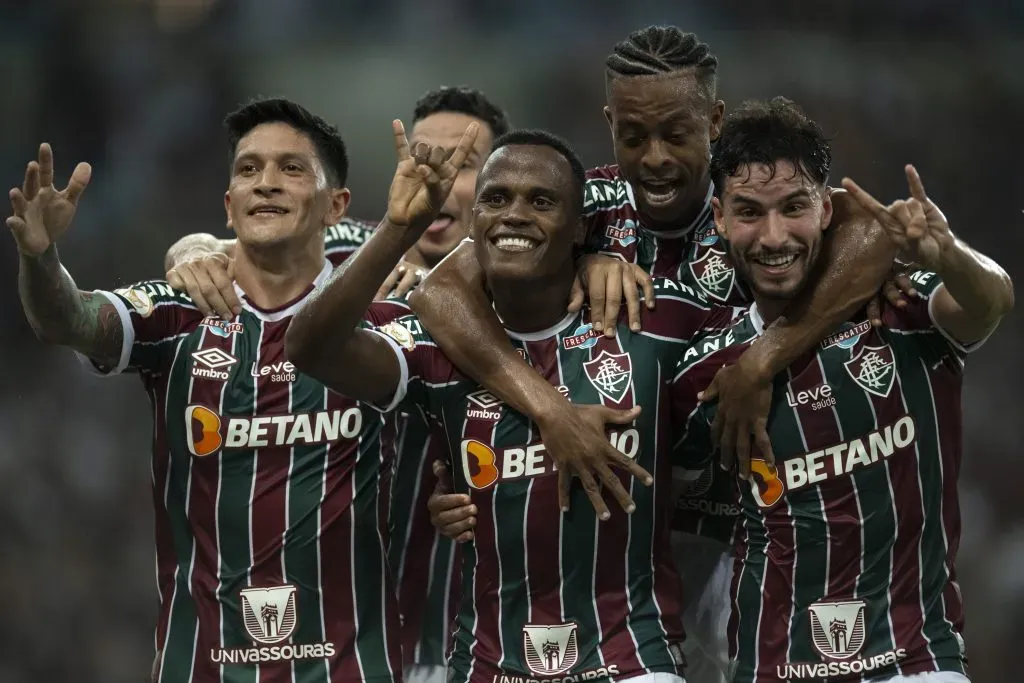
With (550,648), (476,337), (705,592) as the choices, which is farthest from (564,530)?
(705,592)

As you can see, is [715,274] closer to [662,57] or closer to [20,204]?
[662,57]

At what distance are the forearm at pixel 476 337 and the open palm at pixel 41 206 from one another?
2.95 ft

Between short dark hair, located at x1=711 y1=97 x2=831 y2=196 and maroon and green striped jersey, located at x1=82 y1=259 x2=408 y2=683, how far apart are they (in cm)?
103

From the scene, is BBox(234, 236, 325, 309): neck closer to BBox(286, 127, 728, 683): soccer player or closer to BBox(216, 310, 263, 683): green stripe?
BBox(216, 310, 263, 683): green stripe

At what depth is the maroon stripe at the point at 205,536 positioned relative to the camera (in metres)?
3.51

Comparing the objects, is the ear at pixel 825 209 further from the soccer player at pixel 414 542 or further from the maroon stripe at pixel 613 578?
the soccer player at pixel 414 542

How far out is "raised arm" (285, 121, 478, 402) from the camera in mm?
3008

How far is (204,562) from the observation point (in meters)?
3.55

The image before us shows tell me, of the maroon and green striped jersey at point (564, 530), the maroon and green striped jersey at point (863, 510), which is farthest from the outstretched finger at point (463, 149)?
the maroon and green striped jersey at point (863, 510)

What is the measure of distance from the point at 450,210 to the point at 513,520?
4.90ft

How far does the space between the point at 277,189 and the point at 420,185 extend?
807 mm

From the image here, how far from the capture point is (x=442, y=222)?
4.44m

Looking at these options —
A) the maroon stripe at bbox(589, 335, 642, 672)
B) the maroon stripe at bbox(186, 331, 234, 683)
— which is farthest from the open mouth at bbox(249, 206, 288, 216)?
the maroon stripe at bbox(589, 335, 642, 672)

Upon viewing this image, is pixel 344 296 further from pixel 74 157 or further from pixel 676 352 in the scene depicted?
pixel 74 157
